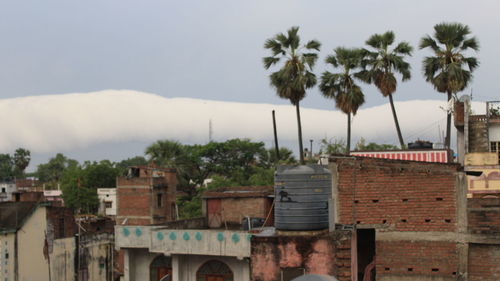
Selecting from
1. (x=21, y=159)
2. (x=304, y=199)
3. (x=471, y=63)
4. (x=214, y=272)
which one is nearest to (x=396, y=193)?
(x=304, y=199)

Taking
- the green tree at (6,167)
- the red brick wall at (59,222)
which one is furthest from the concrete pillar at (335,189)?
the green tree at (6,167)

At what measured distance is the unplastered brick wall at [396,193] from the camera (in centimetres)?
1655

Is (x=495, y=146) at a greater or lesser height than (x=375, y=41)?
lesser

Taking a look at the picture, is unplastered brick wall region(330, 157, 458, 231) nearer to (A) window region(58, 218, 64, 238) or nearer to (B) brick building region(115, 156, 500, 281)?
(B) brick building region(115, 156, 500, 281)

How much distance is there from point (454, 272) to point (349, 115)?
74.9 ft

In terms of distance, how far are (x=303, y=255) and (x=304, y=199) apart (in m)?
1.72

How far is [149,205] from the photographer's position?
50031mm

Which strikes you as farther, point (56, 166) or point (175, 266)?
point (56, 166)

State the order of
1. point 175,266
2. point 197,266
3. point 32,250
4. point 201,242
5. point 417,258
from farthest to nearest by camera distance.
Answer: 1. point 32,250
2. point 197,266
3. point 175,266
4. point 201,242
5. point 417,258

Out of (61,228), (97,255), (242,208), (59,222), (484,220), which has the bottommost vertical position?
(97,255)

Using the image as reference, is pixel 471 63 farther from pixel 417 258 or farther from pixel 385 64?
pixel 417 258

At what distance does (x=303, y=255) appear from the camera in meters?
16.1

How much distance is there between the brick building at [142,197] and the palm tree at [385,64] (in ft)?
78.5

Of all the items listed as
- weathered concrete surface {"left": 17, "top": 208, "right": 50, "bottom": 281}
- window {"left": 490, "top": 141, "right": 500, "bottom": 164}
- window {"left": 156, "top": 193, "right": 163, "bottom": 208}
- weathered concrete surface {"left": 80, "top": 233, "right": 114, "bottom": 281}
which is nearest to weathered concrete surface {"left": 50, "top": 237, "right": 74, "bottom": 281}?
weathered concrete surface {"left": 17, "top": 208, "right": 50, "bottom": 281}
